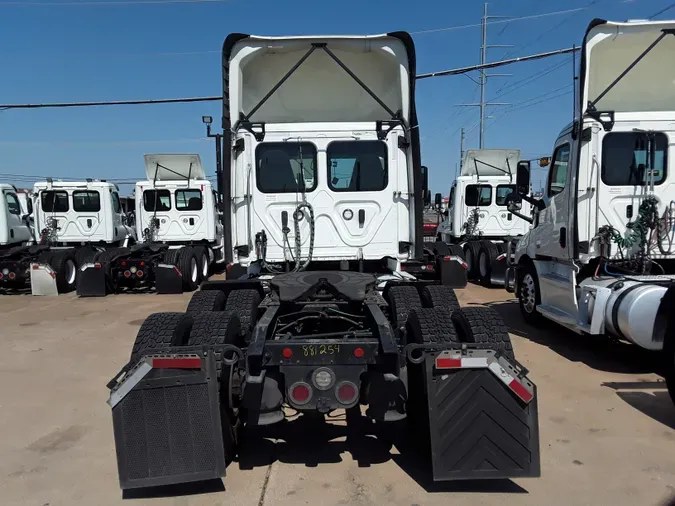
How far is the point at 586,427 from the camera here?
4273 mm

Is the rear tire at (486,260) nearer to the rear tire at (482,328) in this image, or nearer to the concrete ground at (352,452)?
the concrete ground at (352,452)

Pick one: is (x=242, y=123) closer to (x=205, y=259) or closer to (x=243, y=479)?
(x=243, y=479)

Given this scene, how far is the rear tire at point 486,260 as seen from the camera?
40.9ft

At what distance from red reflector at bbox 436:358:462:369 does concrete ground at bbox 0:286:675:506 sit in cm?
83

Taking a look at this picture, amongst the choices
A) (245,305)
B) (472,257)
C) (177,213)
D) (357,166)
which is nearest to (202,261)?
(177,213)

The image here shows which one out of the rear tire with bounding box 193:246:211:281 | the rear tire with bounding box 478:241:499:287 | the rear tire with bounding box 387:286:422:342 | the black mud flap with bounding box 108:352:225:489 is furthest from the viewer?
the rear tire with bounding box 193:246:211:281

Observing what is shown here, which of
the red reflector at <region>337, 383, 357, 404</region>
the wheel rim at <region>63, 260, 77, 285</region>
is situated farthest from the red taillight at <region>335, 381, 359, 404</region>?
the wheel rim at <region>63, 260, 77, 285</region>

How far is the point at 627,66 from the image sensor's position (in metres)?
6.30

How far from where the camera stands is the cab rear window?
1309cm

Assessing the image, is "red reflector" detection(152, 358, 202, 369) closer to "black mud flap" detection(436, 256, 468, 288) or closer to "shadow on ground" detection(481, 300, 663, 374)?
"shadow on ground" detection(481, 300, 663, 374)

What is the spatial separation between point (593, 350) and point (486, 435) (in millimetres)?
4164

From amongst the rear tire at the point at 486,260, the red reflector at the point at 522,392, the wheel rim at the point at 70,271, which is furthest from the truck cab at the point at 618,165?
the wheel rim at the point at 70,271

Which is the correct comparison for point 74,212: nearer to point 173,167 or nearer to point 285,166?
point 173,167

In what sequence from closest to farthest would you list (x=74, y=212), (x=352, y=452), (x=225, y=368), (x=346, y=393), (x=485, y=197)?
(x=346, y=393) → (x=225, y=368) → (x=352, y=452) → (x=74, y=212) → (x=485, y=197)
